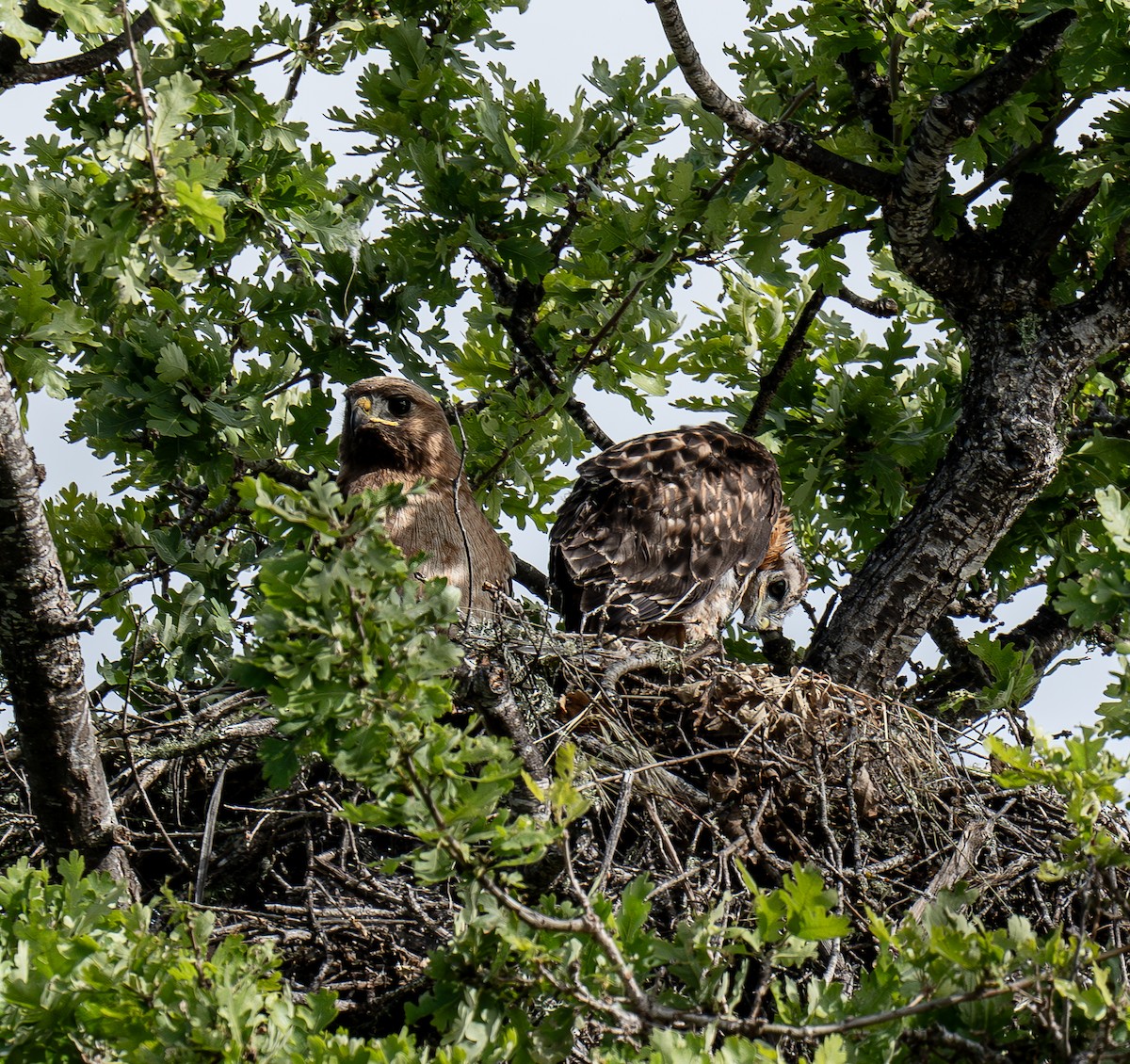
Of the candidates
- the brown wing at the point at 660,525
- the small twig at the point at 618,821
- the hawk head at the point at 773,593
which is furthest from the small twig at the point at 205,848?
the hawk head at the point at 773,593

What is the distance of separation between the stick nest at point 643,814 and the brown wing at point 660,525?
1.30m

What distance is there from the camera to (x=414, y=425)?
21.5 ft

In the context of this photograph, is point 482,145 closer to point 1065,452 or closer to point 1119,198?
point 1119,198

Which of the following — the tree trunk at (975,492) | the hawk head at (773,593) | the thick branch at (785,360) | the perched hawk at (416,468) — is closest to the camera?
the tree trunk at (975,492)

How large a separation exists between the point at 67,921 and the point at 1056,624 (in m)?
4.98

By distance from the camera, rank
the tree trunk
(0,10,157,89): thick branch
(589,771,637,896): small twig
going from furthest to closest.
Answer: the tree trunk
(0,10,157,89): thick branch
(589,771,637,896): small twig

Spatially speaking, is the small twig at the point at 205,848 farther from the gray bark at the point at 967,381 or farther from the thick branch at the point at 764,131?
the thick branch at the point at 764,131

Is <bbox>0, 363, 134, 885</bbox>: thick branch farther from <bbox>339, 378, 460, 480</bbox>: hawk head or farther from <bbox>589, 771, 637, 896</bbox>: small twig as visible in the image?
<bbox>339, 378, 460, 480</bbox>: hawk head

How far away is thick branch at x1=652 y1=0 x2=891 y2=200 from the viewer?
4758 millimetres

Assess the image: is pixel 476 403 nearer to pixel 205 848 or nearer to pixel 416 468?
pixel 416 468

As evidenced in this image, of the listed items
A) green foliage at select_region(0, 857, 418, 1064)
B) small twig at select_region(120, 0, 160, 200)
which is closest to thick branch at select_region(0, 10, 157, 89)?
small twig at select_region(120, 0, 160, 200)

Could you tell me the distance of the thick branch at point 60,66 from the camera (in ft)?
14.2

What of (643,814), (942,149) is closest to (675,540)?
(942,149)

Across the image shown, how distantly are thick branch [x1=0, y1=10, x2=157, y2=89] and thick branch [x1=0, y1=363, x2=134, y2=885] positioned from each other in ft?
4.88
